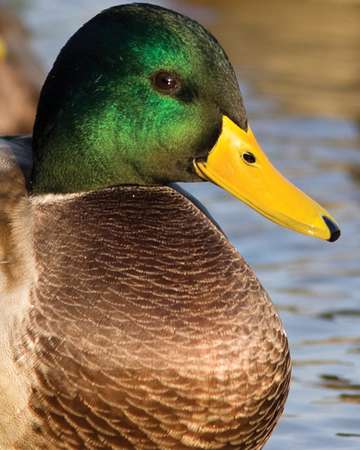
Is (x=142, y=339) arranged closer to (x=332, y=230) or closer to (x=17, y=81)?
(x=332, y=230)

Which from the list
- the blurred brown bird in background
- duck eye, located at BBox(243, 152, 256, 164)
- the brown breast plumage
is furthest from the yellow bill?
the blurred brown bird in background

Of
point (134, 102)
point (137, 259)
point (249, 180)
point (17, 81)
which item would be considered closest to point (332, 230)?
point (249, 180)

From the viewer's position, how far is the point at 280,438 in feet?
19.4

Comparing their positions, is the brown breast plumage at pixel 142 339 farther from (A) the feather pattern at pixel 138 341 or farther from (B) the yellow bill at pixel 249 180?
(B) the yellow bill at pixel 249 180

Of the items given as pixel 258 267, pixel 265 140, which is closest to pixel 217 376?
pixel 258 267

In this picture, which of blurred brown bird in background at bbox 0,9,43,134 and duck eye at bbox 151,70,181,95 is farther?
blurred brown bird in background at bbox 0,9,43,134

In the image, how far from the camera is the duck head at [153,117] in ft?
16.4

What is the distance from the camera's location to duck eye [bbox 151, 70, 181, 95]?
197 inches

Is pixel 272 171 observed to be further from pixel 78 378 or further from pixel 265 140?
pixel 265 140

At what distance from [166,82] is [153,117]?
0.12 m

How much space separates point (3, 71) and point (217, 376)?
21.7ft

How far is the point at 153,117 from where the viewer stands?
16.6 ft

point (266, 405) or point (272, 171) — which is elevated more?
point (272, 171)

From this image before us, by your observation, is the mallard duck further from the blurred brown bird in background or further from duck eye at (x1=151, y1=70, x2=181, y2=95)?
the blurred brown bird in background
